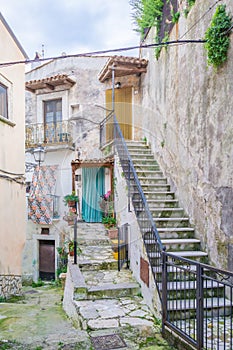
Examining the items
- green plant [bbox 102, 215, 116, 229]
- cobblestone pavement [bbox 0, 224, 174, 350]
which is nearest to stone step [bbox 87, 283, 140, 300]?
cobblestone pavement [bbox 0, 224, 174, 350]

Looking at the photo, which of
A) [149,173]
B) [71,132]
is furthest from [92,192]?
[149,173]

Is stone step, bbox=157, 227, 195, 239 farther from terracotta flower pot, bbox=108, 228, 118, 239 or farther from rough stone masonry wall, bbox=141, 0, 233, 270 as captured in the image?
terracotta flower pot, bbox=108, 228, 118, 239

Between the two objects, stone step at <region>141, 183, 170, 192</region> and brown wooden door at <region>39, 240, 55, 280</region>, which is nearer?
stone step at <region>141, 183, 170, 192</region>

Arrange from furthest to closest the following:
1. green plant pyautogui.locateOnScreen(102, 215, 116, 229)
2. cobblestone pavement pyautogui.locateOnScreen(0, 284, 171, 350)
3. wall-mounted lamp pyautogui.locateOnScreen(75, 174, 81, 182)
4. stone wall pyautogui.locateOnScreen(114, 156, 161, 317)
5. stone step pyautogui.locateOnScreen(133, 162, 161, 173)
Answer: wall-mounted lamp pyautogui.locateOnScreen(75, 174, 81, 182), green plant pyautogui.locateOnScreen(102, 215, 116, 229), stone step pyautogui.locateOnScreen(133, 162, 161, 173), stone wall pyautogui.locateOnScreen(114, 156, 161, 317), cobblestone pavement pyautogui.locateOnScreen(0, 284, 171, 350)

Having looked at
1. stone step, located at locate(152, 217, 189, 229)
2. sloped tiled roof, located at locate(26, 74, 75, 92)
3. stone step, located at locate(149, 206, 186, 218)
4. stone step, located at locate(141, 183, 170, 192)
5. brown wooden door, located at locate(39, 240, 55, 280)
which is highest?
sloped tiled roof, located at locate(26, 74, 75, 92)

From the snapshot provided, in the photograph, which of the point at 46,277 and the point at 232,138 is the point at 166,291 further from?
the point at 46,277

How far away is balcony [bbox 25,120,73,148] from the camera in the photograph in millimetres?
13555

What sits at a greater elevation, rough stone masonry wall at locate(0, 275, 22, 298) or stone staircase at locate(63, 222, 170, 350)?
stone staircase at locate(63, 222, 170, 350)

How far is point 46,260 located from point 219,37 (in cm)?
1120

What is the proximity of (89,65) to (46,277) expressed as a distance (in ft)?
31.6

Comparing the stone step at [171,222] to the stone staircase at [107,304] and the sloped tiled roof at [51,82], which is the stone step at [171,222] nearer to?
the stone staircase at [107,304]

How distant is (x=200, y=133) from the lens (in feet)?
19.1

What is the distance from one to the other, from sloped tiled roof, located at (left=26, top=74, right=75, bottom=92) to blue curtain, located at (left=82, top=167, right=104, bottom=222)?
4057 mm

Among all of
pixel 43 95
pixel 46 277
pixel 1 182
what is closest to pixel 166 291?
pixel 1 182
